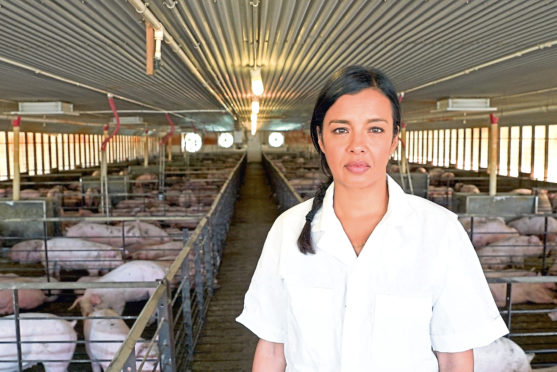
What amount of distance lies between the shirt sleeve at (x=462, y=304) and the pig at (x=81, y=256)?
16.5 feet

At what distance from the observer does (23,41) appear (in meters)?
3.89

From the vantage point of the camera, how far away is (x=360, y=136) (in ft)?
4.09

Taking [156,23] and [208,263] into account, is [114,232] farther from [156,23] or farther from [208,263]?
[156,23]

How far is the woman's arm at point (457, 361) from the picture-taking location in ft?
4.14

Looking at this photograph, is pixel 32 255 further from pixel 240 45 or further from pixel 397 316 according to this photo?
pixel 397 316

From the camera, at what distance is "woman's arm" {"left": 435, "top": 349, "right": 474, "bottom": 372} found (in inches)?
49.7

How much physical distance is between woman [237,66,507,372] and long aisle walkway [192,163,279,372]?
98.4 inches

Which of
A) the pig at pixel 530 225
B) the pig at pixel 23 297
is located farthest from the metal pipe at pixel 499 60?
the pig at pixel 23 297

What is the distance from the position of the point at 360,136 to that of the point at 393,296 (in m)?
0.40

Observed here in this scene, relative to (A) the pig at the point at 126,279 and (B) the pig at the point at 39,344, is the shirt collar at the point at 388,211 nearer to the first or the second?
(B) the pig at the point at 39,344

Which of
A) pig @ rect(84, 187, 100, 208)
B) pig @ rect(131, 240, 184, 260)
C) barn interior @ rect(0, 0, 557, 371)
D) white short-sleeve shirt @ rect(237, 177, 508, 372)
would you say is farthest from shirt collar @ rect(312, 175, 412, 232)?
pig @ rect(84, 187, 100, 208)

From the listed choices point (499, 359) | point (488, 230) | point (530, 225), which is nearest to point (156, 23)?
point (499, 359)

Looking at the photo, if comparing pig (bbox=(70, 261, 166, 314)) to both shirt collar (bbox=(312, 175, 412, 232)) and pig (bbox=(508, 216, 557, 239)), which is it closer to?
shirt collar (bbox=(312, 175, 412, 232))

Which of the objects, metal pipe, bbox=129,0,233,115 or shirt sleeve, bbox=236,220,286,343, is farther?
metal pipe, bbox=129,0,233,115
